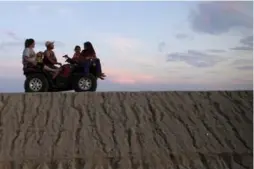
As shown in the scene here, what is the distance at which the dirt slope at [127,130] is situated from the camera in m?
13.1

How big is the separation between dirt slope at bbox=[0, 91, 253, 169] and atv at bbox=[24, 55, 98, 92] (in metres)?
1.31

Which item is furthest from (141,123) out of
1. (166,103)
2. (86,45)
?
(86,45)

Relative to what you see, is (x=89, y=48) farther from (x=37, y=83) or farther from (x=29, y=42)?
(x=37, y=83)

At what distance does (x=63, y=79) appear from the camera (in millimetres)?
17234

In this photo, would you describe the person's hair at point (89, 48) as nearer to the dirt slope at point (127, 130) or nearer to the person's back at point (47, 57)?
the person's back at point (47, 57)

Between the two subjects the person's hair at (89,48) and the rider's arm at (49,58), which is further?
the person's hair at (89,48)

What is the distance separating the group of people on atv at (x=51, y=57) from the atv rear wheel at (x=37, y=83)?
0.32m

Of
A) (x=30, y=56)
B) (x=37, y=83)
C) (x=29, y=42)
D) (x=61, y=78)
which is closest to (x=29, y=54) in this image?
(x=30, y=56)

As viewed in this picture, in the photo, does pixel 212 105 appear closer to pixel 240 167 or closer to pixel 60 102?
pixel 240 167

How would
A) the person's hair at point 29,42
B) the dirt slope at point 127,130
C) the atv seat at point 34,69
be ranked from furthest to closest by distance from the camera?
the atv seat at point 34,69 < the person's hair at point 29,42 < the dirt slope at point 127,130

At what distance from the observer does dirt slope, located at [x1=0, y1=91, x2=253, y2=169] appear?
13055 mm

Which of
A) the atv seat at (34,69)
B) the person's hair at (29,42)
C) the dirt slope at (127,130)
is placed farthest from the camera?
the atv seat at (34,69)

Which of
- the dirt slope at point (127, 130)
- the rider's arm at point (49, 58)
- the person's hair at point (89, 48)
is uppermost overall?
the person's hair at point (89, 48)

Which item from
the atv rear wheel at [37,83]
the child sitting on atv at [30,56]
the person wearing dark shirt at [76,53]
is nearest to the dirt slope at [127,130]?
the atv rear wheel at [37,83]
